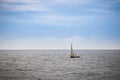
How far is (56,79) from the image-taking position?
90.6 ft

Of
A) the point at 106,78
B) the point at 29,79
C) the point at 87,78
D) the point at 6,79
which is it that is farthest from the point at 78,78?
the point at 6,79

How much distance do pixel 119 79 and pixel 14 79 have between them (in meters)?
11.7

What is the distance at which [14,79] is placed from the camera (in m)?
27.0

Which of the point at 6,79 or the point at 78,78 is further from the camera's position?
the point at 78,78

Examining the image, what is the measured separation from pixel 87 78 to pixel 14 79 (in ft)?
27.6

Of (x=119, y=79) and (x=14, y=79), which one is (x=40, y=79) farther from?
(x=119, y=79)

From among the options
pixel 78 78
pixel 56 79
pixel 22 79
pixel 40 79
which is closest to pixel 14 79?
pixel 22 79

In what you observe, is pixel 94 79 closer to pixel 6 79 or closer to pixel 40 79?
pixel 40 79

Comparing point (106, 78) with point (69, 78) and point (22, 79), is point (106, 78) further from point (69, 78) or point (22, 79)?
point (22, 79)

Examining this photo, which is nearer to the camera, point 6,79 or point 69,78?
point 6,79

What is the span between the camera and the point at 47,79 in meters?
27.5

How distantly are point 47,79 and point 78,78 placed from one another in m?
3.69

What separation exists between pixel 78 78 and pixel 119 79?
15.4 ft

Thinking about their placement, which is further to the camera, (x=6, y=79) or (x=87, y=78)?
(x=87, y=78)
